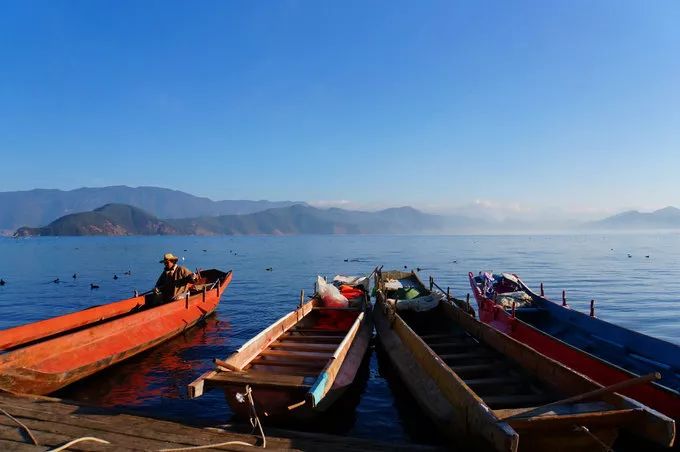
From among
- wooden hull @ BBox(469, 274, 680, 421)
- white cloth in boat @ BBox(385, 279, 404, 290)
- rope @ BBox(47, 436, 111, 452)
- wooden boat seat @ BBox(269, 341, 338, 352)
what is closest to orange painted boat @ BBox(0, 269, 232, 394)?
rope @ BBox(47, 436, 111, 452)

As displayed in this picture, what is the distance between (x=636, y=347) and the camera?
1023 centimetres

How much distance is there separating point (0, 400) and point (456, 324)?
11694 mm

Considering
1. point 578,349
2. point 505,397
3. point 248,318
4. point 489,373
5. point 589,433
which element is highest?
point 589,433

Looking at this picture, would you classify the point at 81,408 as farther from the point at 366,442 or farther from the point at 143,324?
the point at 143,324

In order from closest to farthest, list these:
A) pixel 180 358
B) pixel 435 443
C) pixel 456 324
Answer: pixel 435 443 → pixel 456 324 → pixel 180 358

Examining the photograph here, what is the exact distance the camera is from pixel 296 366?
31.1 feet

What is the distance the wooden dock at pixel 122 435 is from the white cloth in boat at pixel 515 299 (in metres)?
10.9

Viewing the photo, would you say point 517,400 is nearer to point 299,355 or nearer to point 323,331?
point 299,355

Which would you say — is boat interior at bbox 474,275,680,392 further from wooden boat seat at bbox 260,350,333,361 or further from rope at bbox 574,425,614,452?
wooden boat seat at bbox 260,350,333,361

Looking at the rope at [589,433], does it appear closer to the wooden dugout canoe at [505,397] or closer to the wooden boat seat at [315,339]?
the wooden dugout canoe at [505,397]

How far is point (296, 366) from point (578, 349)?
22.1ft

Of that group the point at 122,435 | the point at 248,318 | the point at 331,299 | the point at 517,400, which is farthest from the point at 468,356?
the point at 248,318

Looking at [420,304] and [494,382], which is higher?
[420,304]

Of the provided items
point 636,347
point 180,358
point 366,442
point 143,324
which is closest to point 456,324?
point 636,347
